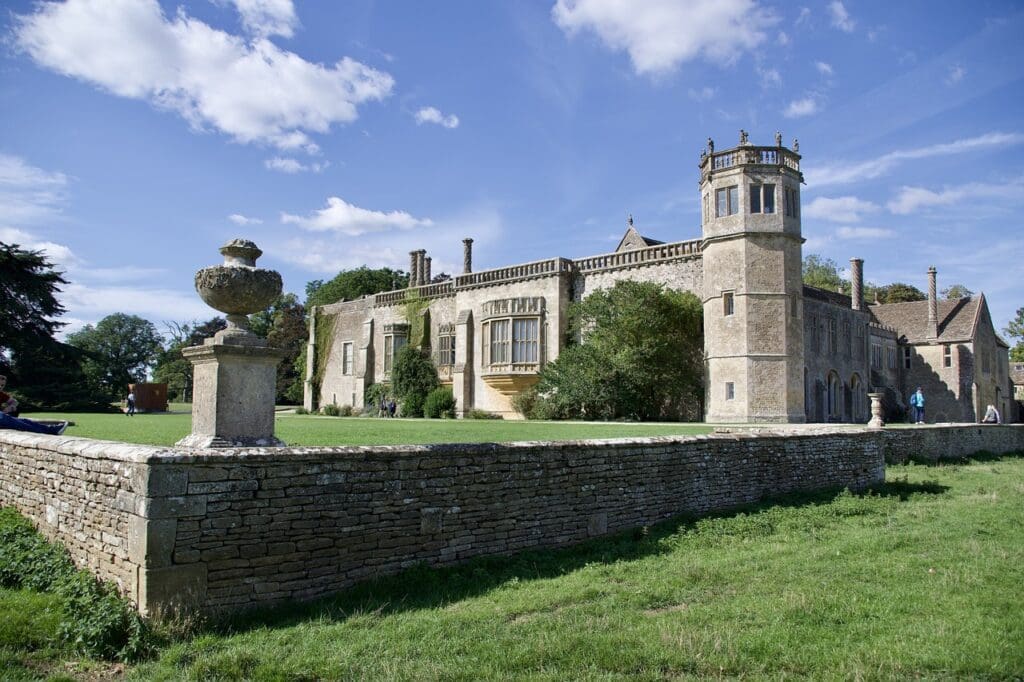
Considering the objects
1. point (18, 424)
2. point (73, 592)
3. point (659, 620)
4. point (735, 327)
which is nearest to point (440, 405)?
point (735, 327)

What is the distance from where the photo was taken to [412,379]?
40.1 metres

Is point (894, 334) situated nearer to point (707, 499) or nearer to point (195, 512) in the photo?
point (707, 499)

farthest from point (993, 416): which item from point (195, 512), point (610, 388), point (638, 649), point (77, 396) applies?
point (77, 396)

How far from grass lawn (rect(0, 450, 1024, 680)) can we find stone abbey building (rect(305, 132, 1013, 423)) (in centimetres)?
1944

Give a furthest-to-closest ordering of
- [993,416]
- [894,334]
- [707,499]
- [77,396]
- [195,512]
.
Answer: [894,334] → [77,396] → [993,416] → [707,499] → [195,512]

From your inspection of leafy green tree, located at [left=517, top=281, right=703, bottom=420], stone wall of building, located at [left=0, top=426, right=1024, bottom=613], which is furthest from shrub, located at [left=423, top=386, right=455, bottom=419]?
stone wall of building, located at [left=0, top=426, right=1024, bottom=613]

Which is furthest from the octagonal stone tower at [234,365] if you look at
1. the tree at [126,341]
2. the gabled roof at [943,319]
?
the tree at [126,341]

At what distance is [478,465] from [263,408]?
266cm

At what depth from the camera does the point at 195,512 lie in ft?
19.2

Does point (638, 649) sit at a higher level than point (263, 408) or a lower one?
lower

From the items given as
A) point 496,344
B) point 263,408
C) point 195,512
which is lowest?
point 195,512

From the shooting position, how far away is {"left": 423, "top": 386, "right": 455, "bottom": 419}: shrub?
124ft

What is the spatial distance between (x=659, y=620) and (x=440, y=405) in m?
32.3

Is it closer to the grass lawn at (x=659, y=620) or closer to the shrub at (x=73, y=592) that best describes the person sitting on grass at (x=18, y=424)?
the shrub at (x=73, y=592)
